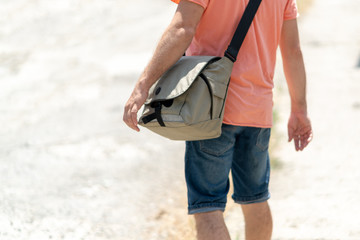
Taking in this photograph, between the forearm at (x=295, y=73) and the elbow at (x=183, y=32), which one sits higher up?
the elbow at (x=183, y=32)

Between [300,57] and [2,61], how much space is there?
579cm

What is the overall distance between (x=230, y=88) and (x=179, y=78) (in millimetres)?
241

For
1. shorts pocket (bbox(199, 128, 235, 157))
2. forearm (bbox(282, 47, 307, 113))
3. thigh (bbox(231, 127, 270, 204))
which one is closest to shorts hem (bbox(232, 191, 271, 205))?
thigh (bbox(231, 127, 270, 204))

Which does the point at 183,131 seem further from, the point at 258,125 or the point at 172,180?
the point at 172,180

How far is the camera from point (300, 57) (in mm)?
2266

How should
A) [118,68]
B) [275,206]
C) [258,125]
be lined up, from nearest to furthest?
[258,125] < [275,206] < [118,68]

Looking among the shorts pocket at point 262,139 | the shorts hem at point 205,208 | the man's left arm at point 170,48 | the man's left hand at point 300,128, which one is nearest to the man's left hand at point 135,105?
the man's left arm at point 170,48

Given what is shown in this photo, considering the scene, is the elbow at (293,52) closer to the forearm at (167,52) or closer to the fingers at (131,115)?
the forearm at (167,52)

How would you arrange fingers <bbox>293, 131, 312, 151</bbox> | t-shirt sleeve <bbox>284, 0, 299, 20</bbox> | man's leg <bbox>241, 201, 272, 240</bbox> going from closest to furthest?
t-shirt sleeve <bbox>284, 0, 299, 20</bbox>
man's leg <bbox>241, 201, 272, 240</bbox>
fingers <bbox>293, 131, 312, 151</bbox>

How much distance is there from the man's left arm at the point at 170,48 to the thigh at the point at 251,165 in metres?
0.48

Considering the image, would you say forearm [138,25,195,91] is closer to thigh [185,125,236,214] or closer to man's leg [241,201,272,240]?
thigh [185,125,236,214]

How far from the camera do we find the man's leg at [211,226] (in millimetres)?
2062

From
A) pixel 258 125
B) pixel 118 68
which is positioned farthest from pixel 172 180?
pixel 118 68

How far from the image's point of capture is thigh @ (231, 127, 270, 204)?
7.13ft
